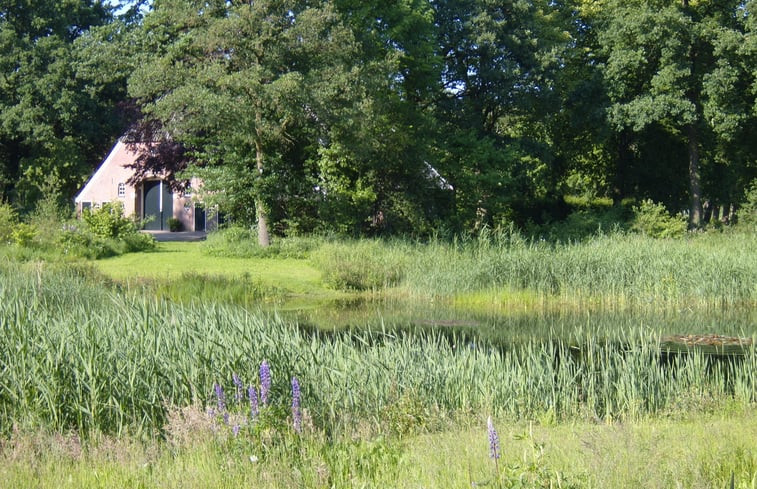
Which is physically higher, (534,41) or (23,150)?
(534,41)

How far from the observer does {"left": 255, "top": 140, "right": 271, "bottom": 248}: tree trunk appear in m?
26.6

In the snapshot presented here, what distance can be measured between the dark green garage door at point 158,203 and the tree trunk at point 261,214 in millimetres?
Answer: 15877

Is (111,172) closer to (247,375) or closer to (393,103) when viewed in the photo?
(393,103)

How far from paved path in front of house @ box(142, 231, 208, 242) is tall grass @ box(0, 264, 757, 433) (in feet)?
83.8

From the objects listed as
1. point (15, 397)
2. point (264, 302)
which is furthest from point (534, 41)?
point (15, 397)

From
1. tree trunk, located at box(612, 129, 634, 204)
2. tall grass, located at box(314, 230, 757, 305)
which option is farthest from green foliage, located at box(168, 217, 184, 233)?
tree trunk, located at box(612, 129, 634, 204)

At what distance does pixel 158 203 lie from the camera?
4209 cm

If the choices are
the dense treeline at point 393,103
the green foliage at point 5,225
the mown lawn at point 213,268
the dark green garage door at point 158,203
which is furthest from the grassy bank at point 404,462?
the dark green garage door at point 158,203

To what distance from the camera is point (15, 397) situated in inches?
272

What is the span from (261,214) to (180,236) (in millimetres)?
11039

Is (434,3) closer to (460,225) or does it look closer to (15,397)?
(460,225)

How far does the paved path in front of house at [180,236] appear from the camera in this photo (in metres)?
34.6

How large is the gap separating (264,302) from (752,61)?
72.7ft


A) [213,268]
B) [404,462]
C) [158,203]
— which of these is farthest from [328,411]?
[158,203]
